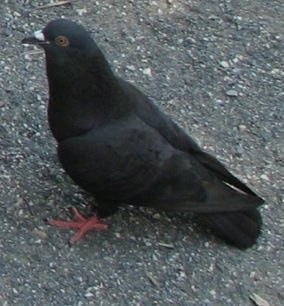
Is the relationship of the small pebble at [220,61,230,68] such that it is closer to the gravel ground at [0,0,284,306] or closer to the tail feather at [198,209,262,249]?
the gravel ground at [0,0,284,306]

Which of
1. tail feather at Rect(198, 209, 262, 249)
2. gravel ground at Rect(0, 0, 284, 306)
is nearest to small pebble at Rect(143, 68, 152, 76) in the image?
gravel ground at Rect(0, 0, 284, 306)

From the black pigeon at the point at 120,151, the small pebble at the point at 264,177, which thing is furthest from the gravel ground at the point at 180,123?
the black pigeon at the point at 120,151

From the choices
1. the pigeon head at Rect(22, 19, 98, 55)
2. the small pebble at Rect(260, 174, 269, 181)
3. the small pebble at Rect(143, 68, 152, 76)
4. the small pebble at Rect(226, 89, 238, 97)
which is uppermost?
the pigeon head at Rect(22, 19, 98, 55)

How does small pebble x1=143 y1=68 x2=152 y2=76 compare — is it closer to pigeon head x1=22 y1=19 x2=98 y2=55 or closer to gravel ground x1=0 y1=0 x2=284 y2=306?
gravel ground x1=0 y1=0 x2=284 y2=306

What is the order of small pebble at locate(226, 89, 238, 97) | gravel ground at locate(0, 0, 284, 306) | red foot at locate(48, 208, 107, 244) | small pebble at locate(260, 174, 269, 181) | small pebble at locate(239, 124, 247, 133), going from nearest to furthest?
gravel ground at locate(0, 0, 284, 306) → red foot at locate(48, 208, 107, 244) → small pebble at locate(260, 174, 269, 181) → small pebble at locate(239, 124, 247, 133) → small pebble at locate(226, 89, 238, 97)

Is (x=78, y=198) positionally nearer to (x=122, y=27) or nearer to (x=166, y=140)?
(x=166, y=140)

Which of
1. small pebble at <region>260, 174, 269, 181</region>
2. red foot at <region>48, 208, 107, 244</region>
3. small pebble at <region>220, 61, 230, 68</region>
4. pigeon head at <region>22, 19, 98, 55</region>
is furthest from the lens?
small pebble at <region>220, 61, 230, 68</region>

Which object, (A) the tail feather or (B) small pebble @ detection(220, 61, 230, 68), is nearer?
(A) the tail feather

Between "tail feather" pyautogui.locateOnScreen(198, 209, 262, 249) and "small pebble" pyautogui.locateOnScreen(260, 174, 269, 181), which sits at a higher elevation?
"tail feather" pyautogui.locateOnScreen(198, 209, 262, 249)

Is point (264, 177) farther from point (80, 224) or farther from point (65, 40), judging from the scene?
point (65, 40)
